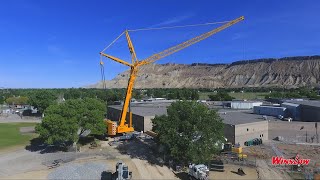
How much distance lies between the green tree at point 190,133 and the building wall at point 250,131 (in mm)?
10720

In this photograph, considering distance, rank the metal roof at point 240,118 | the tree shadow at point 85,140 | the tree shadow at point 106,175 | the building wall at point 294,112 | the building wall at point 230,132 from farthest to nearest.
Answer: the building wall at point 294,112
the tree shadow at point 85,140
the metal roof at point 240,118
the building wall at point 230,132
the tree shadow at point 106,175

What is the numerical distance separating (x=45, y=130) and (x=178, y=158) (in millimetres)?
21614

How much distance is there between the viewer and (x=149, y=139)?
59.1 m

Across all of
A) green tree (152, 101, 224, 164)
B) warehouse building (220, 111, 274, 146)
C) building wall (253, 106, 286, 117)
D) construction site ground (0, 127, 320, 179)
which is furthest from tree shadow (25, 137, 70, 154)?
building wall (253, 106, 286, 117)

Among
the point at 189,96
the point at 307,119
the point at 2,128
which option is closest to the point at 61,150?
the point at 2,128

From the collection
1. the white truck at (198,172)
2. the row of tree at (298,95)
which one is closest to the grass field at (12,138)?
the white truck at (198,172)

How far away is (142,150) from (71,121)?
11.9 metres

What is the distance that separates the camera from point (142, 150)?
5184 cm

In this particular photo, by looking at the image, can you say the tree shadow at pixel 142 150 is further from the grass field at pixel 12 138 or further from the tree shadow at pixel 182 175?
the grass field at pixel 12 138

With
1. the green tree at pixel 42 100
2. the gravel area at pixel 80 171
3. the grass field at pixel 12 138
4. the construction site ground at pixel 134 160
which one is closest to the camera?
the gravel area at pixel 80 171

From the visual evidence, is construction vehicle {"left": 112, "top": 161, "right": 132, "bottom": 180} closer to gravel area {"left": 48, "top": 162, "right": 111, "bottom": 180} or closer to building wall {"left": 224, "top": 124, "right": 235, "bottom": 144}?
gravel area {"left": 48, "top": 162, "right": 111, "bottom": 180}

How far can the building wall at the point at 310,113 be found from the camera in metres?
60.3

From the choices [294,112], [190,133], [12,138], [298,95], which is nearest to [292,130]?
[294,112]

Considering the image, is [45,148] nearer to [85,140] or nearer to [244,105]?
[85,140]
